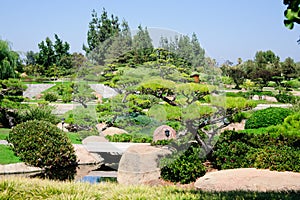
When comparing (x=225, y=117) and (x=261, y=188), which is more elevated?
(x=225, y=117)

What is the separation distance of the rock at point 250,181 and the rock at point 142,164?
941 millimetres

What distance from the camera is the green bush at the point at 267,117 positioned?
12.3m

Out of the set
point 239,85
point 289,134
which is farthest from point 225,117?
point 239,85

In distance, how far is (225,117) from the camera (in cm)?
727

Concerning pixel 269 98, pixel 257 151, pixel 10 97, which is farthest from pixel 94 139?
pixel 269 98

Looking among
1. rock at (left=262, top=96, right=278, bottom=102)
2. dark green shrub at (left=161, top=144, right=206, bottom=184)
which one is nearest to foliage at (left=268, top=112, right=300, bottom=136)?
dark green shrub at (left=161, top=144, right=206, bottom=184)

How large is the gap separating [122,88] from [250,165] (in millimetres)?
2814

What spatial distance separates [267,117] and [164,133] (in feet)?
22.0

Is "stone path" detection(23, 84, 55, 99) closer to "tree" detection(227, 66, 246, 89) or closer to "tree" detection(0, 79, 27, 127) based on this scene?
"tree" detection(0, 79, 27, 127)

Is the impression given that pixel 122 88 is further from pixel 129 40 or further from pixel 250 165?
pixel 250 165

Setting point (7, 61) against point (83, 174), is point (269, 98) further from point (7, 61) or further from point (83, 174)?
point (83, 174)

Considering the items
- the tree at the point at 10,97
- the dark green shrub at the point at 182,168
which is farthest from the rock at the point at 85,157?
the tree at the point at 10,97

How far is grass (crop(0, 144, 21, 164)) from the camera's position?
8097 mm

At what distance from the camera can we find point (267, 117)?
41.1ft
